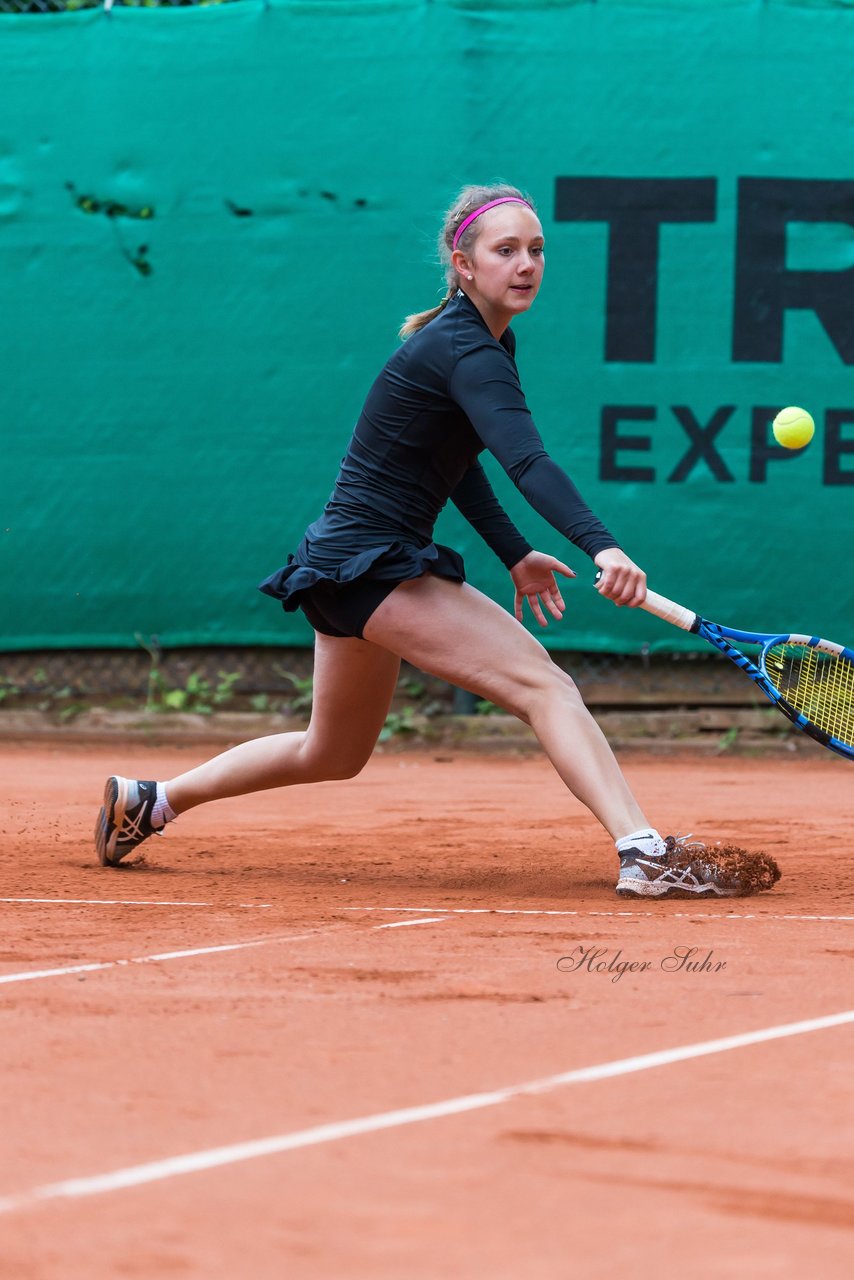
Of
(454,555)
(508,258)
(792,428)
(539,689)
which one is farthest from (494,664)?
(792,428)

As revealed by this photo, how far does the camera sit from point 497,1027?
2514 millimetres

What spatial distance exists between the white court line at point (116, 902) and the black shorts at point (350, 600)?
2.03ft

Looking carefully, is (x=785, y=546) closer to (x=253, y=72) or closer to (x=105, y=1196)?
(x=253, y=72)

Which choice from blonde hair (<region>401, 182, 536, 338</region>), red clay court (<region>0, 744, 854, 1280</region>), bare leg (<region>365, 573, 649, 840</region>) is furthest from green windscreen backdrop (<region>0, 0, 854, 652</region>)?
bare leg (<region>365, 573, 649, 840</region>)

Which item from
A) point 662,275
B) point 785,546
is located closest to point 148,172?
point 662,275

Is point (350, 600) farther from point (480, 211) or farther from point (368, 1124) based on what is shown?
point (368, 1124)

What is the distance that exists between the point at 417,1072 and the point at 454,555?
177cm

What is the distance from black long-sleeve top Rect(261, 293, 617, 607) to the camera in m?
3.54

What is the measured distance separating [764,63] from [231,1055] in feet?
17.9

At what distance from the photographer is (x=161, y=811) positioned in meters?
4.14

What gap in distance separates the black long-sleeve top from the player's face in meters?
0.08

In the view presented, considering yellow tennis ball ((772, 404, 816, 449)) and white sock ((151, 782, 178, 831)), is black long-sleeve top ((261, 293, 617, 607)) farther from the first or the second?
yellow tennis ball ((772, 404, 816, 449))

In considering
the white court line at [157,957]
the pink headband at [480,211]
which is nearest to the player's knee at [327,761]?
the white court line at [157,957]

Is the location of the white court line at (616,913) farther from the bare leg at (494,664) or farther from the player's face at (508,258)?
the player's face at (508,258)
